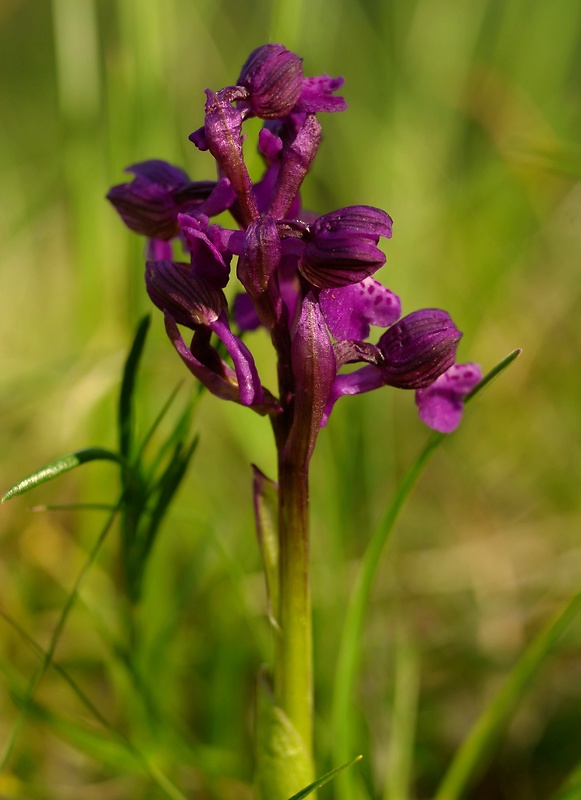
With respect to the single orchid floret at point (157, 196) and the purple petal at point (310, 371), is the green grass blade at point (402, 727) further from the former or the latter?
the single orchid floret at point (157, 196)

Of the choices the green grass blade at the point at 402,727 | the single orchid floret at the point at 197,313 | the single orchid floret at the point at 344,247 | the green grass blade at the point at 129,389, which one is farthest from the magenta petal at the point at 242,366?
the green grass blade at the point at 402,727

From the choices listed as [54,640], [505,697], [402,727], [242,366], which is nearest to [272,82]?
[242,366]

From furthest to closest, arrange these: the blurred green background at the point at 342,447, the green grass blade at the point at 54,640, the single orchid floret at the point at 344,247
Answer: the blurred green background at the point at 342,447, the green grass blade at the point at 54,640, the single orchid floret at the point at 344,247

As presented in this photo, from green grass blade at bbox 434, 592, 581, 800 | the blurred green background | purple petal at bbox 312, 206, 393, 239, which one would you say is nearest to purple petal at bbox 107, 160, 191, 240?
purple petal at bbox 312, 206, 393, 239

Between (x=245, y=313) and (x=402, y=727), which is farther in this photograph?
(x=402, y=727)

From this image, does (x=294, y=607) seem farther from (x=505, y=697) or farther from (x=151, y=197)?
(x=151, y=197)

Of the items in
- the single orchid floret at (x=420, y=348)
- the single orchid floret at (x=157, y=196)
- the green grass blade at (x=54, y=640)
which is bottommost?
the green grass blade at (x=54, y=640)

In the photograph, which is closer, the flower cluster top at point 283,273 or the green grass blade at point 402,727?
the flower cluster top at point 283,273

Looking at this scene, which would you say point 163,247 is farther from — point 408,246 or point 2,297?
point 2,297
